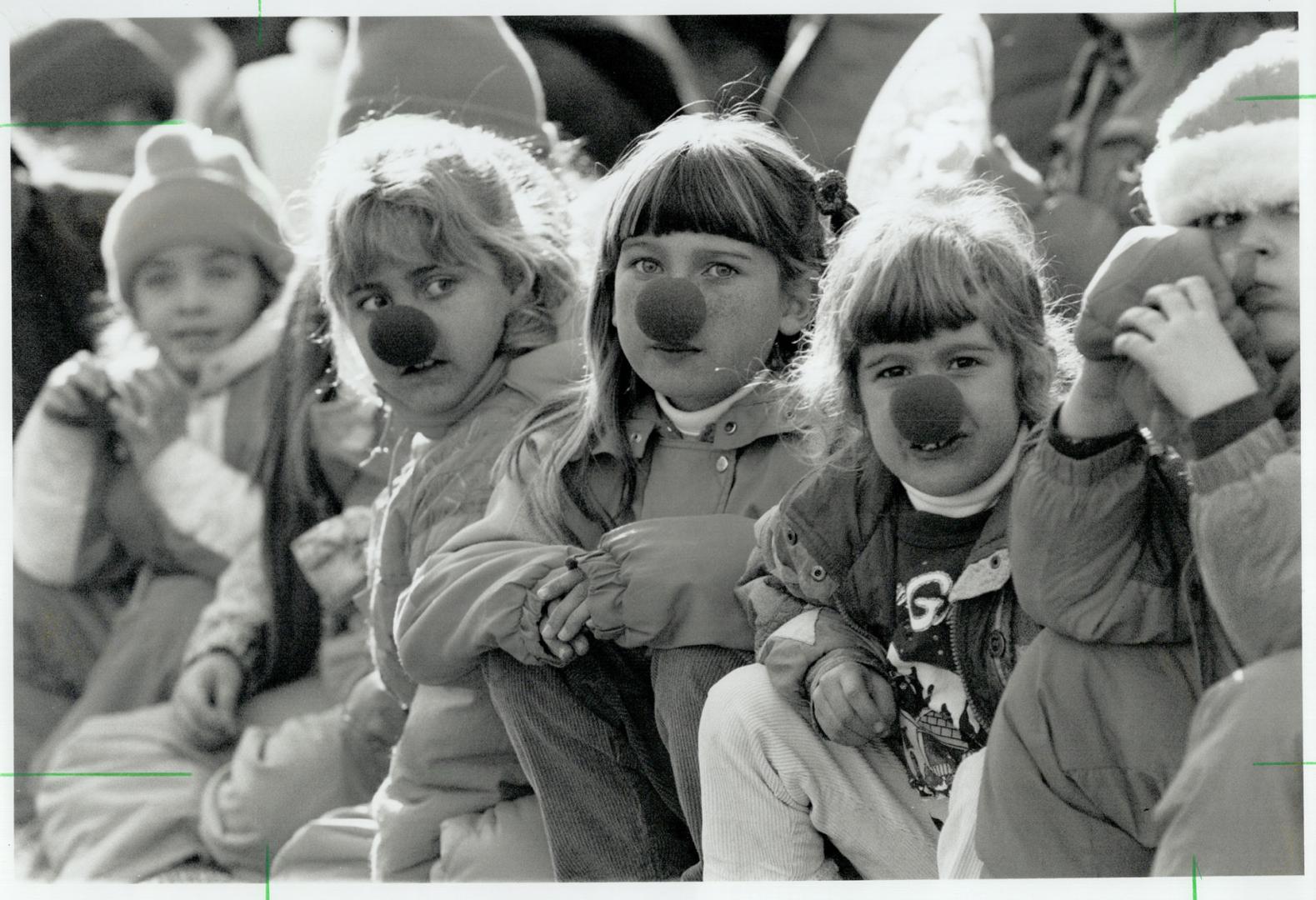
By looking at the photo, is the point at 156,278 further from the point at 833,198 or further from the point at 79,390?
the point at 833,198

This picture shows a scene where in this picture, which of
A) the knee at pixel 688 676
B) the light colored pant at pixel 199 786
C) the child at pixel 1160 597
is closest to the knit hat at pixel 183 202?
the light colored pant at pixel 199 786

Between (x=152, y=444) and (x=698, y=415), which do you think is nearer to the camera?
(x=698, y=415)

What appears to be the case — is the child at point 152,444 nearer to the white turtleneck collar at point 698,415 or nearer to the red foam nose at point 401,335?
the red foam nose at point 401,335

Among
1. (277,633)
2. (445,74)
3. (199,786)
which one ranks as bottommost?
(199,786)

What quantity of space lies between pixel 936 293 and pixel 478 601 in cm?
56

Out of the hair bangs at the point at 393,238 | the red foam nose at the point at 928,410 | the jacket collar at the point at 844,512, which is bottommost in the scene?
the jacket collar at the point at 844,512

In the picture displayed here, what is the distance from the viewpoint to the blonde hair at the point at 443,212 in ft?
6.44

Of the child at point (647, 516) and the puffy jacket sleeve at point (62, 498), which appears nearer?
the child at point (647, 516)

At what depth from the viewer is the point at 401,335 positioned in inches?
74.8

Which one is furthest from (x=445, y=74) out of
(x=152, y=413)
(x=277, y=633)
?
(x=277, y=633)

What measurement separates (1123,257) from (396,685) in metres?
1.06

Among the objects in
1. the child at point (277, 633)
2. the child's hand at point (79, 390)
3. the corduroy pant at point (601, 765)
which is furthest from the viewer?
the child's hand at point (79, 390)

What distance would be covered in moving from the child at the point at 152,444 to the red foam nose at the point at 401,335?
59 cm

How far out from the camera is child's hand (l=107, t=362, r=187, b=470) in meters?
2.53
